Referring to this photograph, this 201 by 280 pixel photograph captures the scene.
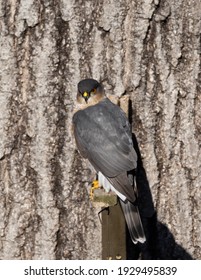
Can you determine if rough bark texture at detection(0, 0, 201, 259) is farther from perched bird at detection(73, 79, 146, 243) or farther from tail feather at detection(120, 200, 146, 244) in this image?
tail feather at detection(120, 200, 146, 244)

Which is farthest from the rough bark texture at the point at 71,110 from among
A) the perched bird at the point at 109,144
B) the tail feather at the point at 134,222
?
the tail feather at the point at 134,222

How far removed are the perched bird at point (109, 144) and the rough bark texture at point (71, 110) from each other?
0.38 ft

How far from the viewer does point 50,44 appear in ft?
21.5

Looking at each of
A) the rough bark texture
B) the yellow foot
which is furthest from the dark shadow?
the yellow foot

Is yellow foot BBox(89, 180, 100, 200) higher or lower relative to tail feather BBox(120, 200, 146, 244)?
higher

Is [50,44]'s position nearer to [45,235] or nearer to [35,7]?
[35,7]


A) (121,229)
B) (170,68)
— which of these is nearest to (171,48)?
(170,68)

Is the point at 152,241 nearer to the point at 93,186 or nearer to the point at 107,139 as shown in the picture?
the point at 93,186

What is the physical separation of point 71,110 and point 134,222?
867 mm

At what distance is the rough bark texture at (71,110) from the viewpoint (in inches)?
→ 258

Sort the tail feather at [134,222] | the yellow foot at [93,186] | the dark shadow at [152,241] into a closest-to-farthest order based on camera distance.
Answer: the tail feather at [134,222] < the yellow foot at [93,186] < the dark shadow at [152,241]

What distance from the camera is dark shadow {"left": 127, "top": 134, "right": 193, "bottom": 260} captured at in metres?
6.68

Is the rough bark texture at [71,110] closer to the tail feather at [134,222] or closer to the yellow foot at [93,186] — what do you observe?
the yellow foot at [93,186]

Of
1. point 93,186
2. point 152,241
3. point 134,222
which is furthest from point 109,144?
point 152,241
